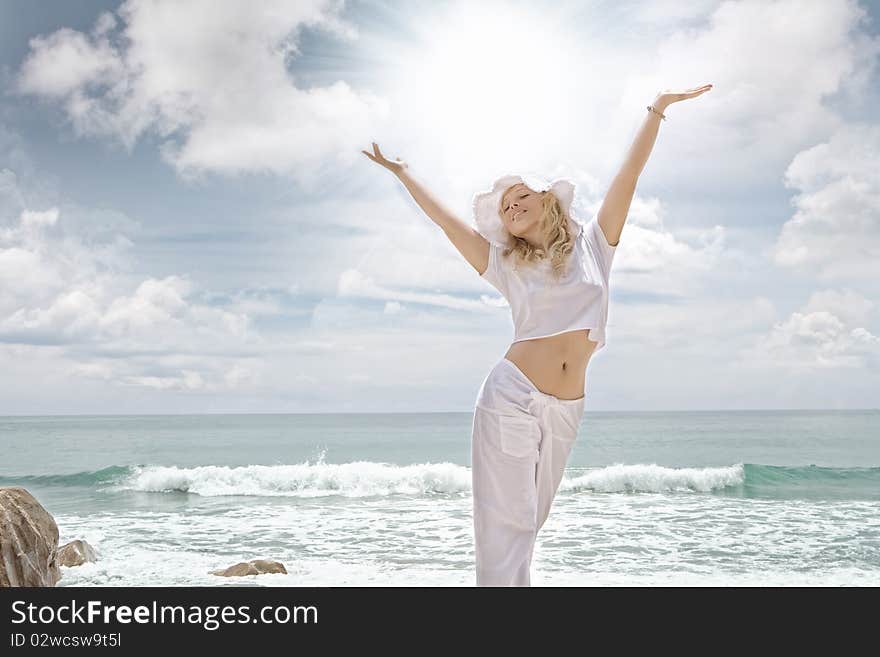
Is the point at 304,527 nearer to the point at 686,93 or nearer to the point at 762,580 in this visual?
the point at 762,580

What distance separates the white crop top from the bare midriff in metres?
0.03

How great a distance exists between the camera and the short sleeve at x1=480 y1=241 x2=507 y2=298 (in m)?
2.48

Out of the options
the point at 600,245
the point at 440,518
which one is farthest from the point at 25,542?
the point at 440,518

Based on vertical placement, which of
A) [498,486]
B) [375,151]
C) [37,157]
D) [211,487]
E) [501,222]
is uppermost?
[37,157]

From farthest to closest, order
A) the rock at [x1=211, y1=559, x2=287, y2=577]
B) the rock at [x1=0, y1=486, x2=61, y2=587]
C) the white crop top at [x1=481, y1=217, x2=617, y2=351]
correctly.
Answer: the rock at [x1=211, y1=559, x2=287, y2=577]
the rock at [x1=0, y1=486, x2=61, y2=587]
the white crop top at [x1=481, y1=217, x2=617, y2=351]

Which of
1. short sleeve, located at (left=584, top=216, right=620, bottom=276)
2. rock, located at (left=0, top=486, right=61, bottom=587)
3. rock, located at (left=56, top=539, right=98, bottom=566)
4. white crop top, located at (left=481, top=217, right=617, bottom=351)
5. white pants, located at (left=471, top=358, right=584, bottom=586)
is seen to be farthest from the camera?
rock, located at (left=56, top=539, right=98, bottom=566)

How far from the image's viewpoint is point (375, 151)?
8.57 feet

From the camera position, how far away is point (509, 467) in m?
2.26

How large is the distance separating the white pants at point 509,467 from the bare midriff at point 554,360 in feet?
0.11

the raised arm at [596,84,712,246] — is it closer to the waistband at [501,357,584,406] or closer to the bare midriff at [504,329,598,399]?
the bare midriff at [504,329,598,399]

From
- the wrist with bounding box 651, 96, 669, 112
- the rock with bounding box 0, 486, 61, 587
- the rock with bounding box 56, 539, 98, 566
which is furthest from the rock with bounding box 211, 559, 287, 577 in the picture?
the wrist with bounding box 651, 96, 669, 112

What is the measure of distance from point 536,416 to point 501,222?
66 centimetres

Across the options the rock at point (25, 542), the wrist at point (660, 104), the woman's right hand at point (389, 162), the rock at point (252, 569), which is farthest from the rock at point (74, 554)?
the wrist at point (660, 104)
